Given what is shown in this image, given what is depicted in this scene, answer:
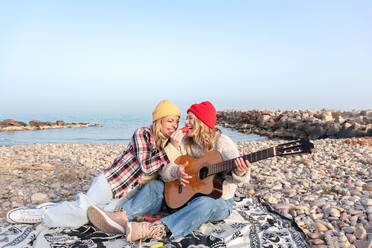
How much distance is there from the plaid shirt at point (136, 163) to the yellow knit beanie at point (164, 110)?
22 centimetres

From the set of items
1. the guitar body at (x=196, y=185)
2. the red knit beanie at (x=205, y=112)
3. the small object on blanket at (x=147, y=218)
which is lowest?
the small object on blanket at (x=147, y=218)

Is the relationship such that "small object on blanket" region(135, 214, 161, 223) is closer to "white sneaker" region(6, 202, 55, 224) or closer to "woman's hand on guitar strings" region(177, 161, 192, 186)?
"woman's hand on guitar strings" region(177, 161, 192, 186)

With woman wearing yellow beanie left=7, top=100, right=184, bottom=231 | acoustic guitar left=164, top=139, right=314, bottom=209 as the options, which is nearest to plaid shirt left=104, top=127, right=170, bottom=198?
woman wearing yellow beanie left=7, top=100, right=184, bottom=231

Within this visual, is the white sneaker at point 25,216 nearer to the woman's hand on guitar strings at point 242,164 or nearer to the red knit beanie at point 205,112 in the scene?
the red knit beanie at point 205,112

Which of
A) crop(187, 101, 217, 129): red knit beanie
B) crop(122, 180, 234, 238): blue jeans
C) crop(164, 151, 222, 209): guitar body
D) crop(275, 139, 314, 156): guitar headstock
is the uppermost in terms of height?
crop(187, 101, 217, 129): red knit beanie

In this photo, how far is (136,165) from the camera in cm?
350

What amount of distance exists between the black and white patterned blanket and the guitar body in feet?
1.24

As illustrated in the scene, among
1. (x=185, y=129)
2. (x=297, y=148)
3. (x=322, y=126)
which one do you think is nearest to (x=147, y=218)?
(x=185, y=129)

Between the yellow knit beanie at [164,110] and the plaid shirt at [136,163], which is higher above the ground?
the yellow knit beanie at [164,110]

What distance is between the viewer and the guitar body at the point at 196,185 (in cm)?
320

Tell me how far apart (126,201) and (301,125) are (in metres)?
15.6

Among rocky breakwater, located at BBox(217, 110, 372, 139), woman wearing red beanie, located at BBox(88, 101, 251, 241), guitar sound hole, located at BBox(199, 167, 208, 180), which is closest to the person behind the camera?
woman wearing red beanie, located at BBox(88, 101, 251, 241)

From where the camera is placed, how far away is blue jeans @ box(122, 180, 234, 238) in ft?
9.68

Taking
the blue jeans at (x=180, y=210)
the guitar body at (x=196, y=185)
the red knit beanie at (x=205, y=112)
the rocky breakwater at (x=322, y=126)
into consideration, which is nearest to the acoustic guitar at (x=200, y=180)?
the guitar body at (x=196, y=185)
